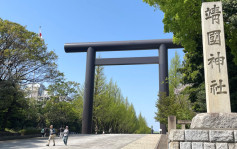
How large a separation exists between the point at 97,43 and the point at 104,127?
13150 mm

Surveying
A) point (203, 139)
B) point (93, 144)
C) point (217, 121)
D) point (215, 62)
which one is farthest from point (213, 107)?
point (93, 144)

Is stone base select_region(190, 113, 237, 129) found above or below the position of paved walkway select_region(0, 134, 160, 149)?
above

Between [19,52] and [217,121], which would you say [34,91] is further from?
[217,121]

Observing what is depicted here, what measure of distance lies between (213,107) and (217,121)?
43 cm

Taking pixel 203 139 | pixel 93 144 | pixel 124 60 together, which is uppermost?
pixel 124 60

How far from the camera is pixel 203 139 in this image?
437cm

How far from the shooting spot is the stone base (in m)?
4.59

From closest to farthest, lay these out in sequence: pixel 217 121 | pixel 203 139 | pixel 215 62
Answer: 1. pixel 203 139
2. pixel 217 121
3. pixel 215 62

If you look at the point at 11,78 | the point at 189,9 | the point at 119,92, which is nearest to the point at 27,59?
the point at 11,78

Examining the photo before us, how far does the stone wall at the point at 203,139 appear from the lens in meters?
4.26

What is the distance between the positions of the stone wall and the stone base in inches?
11.4

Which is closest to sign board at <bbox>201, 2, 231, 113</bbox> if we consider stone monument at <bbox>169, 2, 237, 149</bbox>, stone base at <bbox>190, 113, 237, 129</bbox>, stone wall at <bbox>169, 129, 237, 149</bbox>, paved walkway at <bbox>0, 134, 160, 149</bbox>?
stone monument at <bbox>169, 2, 237, 149</bbox>

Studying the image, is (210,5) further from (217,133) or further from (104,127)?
(104,127)

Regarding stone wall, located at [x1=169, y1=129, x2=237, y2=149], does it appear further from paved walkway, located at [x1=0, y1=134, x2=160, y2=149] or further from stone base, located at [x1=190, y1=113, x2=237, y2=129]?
paved walkway, located at [x1=0, y1=134, x2=160, y2=149]
